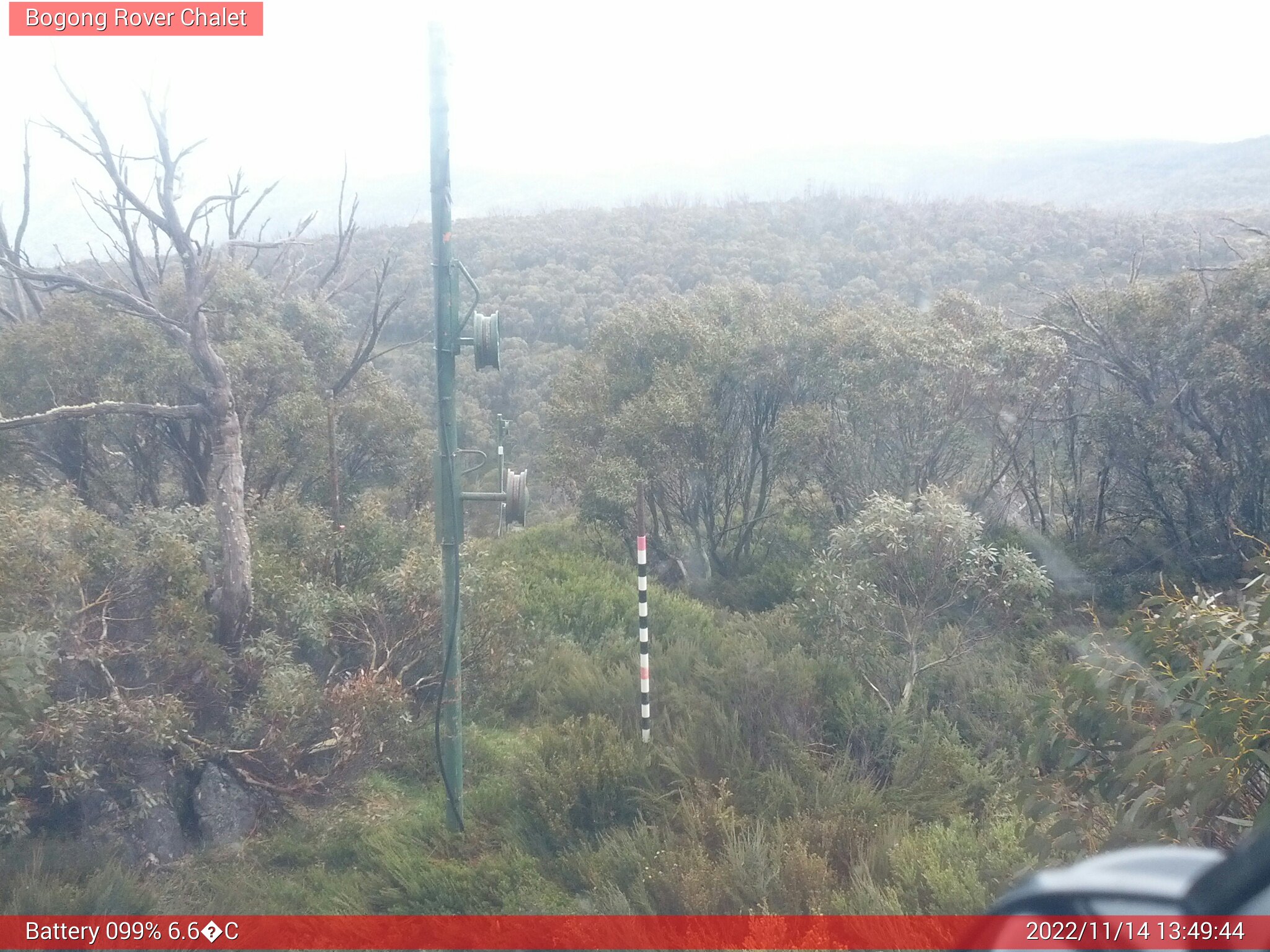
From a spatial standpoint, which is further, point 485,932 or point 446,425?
point 446,425

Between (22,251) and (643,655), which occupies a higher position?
(22,251)

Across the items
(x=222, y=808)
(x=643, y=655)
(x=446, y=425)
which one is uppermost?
(x=446, y=425)

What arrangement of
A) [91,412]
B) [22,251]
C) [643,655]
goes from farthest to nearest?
[22,251]
[643,655]
[91,412]

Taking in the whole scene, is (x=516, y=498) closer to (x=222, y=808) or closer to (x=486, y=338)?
(x=486, y=338)

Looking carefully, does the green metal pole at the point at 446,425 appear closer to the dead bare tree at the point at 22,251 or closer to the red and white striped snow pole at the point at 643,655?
the red and white striped snow pole at the point at 643,655

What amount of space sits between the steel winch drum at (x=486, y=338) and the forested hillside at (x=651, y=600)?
7.05 feet

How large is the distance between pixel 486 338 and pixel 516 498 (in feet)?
3.20

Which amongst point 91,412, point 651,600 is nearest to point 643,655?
point 651,600

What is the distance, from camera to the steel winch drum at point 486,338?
17.2 feet

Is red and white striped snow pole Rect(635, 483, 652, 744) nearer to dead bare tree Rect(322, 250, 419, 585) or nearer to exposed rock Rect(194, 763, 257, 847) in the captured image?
exposed rock Rect(194, 763, 257, 847)

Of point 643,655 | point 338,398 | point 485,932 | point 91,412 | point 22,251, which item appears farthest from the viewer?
point 338,398

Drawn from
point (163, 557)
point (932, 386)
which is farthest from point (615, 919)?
point (932, 386)

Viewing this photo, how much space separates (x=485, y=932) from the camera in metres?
4.27

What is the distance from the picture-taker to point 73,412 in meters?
5.67
